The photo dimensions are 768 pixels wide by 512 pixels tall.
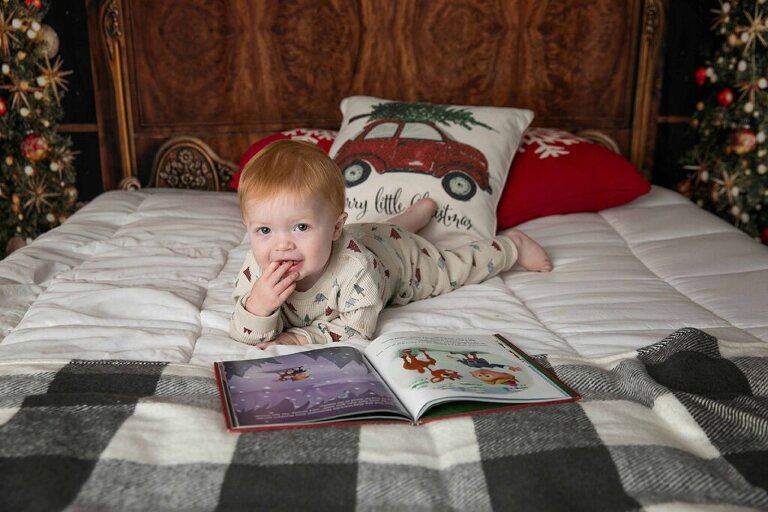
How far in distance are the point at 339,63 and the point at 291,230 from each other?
1453 millimetres

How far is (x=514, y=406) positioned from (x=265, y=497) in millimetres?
408

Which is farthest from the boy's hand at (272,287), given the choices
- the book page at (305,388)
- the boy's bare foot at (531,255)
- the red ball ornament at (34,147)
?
the red ball ornament at (34,147)

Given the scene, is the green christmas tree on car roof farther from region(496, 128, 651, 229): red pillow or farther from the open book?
the open book

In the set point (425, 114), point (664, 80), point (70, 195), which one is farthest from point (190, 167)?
point (664, 80)

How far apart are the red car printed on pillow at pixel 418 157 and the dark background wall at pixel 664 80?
3.32ft

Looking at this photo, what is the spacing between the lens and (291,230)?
54.7 inches

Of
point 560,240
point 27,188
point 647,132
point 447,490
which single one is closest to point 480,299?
point 560,240

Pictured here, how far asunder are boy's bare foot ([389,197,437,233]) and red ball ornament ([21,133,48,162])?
1373 mm

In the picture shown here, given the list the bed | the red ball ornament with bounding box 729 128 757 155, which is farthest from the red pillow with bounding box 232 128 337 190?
the red ball ornament with bounding box 729 128 757 155

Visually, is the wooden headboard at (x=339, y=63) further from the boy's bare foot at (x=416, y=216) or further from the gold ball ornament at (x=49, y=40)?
the boy's bare foot at (x=416, y=216)

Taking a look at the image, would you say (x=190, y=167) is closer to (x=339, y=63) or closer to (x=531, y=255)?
(x=339, y=63)

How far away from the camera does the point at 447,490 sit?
93 centimetres

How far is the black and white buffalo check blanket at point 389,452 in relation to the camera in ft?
2.95

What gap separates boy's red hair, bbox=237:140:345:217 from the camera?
137cm
